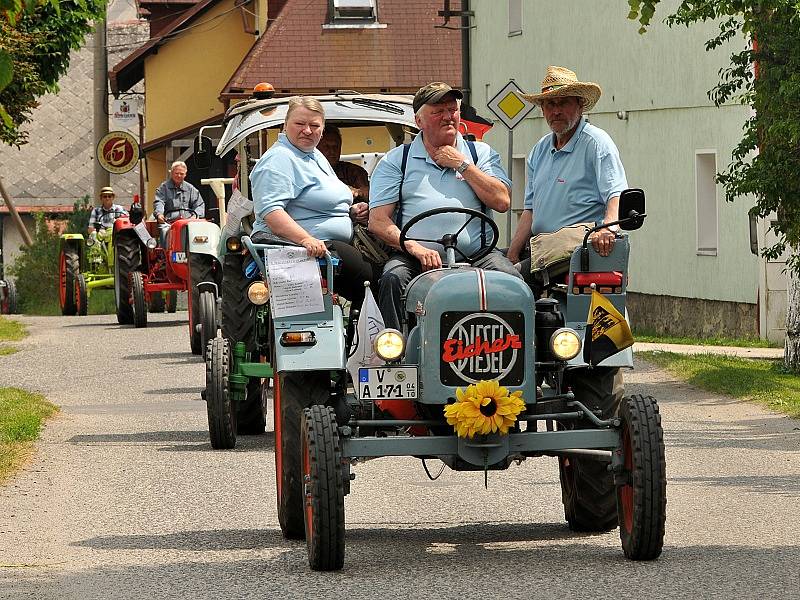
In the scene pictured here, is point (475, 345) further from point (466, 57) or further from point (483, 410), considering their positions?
point (466, 57)

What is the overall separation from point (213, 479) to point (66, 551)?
249cm

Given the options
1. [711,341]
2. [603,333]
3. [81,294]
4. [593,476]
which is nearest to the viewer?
[603,333]

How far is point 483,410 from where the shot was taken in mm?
8055

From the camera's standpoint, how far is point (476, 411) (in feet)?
26.3

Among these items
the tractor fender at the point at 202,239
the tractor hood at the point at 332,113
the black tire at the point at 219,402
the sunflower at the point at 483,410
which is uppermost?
the tractor hood at the point at 332,113

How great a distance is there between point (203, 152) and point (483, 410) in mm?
7731

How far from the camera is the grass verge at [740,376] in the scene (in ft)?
51.7

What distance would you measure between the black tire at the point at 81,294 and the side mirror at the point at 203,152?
45.0ft

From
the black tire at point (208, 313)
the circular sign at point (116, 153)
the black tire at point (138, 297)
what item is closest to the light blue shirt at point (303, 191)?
the black tire at point (208, 313)

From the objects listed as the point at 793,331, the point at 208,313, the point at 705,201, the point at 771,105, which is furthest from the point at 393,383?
the point at 705,201

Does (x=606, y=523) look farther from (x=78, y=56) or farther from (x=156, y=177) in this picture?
(x=78, y=56)

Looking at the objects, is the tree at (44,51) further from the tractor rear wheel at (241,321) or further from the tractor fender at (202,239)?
the tractor rear wheel at (241,321)

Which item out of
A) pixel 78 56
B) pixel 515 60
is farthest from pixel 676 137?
pixel 78 56

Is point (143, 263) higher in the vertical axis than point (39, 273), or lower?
higher
